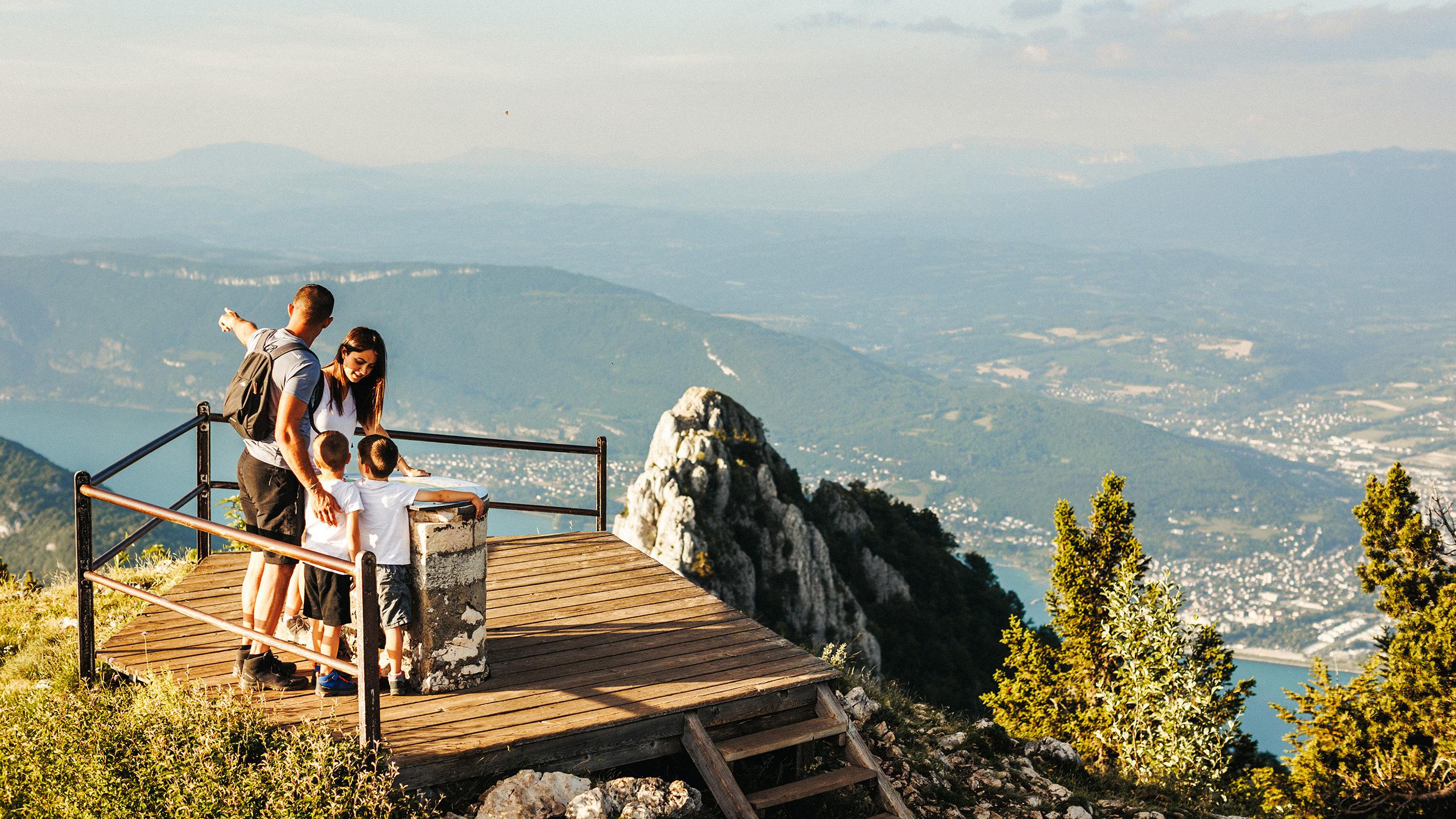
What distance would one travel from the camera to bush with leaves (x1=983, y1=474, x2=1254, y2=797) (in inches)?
858

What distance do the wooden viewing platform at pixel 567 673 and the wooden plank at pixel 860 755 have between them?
107 millimetres

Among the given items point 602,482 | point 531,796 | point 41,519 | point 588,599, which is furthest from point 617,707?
point 41,519

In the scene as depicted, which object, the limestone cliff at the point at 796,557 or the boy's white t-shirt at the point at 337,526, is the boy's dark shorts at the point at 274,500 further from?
the limestone cliff at the point at 796,557

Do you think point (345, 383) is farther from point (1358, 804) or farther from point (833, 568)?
point (833, 568)

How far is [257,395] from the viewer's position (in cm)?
660

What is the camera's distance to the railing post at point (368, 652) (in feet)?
18.1

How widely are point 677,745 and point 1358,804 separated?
718 inches

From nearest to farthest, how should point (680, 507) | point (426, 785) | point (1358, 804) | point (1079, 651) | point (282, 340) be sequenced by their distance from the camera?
point (426, 785), point (282, 340), point (1358, 804), point (1079, 651), point (680, 507)

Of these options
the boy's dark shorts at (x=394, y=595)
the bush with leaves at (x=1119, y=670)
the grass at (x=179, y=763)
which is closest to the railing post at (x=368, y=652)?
the grass at (x=179, y=763)

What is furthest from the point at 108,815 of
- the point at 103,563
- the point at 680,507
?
the point at 680,507

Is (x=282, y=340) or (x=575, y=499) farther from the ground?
(x=282, y=340)

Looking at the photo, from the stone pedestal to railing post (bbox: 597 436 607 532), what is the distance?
3.26 meters

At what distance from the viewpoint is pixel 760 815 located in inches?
275

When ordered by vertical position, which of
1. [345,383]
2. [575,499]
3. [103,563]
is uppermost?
[345,383]
